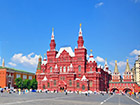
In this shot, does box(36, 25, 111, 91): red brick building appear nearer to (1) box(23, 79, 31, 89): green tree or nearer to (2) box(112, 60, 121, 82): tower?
(1) box(23, 79, 31, 89): green tree

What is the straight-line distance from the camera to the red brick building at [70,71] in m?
83.5

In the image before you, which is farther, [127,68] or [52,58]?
[127,68]

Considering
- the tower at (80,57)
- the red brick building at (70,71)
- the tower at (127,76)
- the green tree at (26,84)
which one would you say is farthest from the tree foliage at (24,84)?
the tower at (127,76)

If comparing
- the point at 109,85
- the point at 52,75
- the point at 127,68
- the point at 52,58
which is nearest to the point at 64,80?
the point at 52,75

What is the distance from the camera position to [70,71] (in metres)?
84.9

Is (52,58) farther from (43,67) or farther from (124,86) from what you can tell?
(124,86)

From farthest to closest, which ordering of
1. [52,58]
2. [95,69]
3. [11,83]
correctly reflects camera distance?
[11,83] → [52,58] → [95,69]

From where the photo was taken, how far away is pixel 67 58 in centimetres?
8912

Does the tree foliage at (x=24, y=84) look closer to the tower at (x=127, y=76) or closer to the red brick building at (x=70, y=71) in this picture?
the red brick building at (x=70, y=71)

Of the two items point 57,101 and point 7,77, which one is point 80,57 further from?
point 57,101

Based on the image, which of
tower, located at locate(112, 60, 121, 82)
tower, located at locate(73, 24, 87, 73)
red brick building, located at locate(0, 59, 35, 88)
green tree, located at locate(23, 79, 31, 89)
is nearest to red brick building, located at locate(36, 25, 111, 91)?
tower, located at locate(73, 24, 87, 73)

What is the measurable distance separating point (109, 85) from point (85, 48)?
38.5m

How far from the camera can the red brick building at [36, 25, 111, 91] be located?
83500 millimetres

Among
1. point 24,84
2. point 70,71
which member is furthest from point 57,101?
point 24,84
